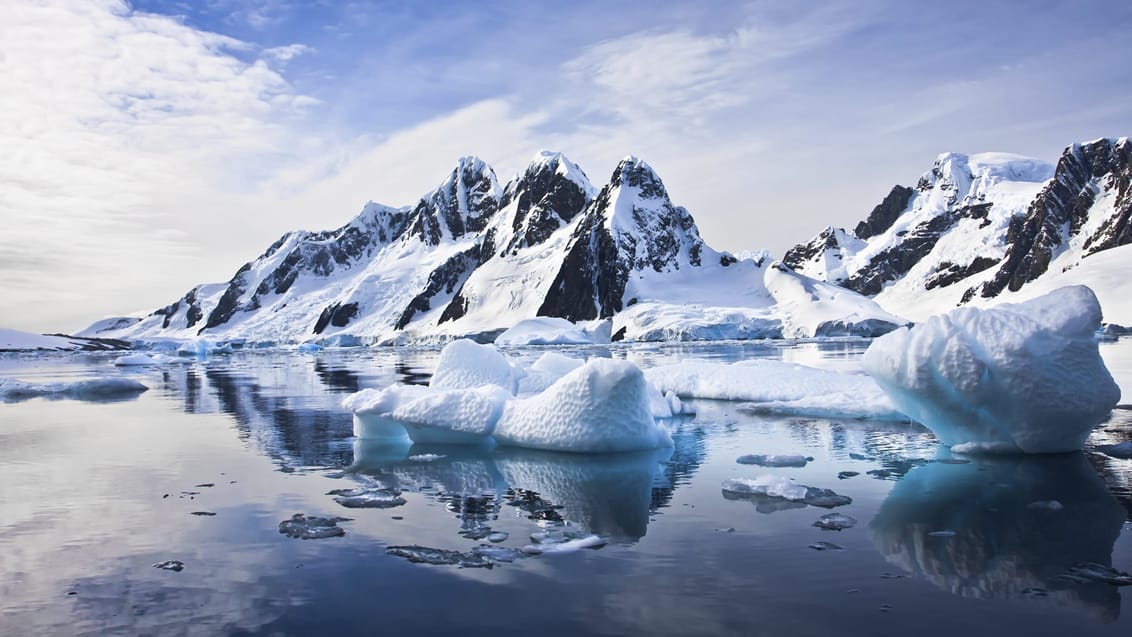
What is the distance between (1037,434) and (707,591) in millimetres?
8368

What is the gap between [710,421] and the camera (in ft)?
58.5

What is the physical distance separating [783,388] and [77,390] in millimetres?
23847

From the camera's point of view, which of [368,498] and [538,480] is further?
[538,480]

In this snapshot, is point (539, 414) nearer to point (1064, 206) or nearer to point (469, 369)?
point (469, 369)

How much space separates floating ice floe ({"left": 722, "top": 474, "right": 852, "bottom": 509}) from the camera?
31.3ft

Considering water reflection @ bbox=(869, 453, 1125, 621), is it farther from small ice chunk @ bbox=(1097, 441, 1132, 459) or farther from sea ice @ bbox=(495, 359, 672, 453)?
sea ice @ bbox=(495, 359, 672, 453)

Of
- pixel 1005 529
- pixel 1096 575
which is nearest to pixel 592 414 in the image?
pixel 1005 529

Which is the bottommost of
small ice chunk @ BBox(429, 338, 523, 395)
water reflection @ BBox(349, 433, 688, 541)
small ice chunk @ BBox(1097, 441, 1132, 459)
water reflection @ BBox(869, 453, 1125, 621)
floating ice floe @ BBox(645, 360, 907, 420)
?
water reflection @ BBox(349, 433, 688, 541)

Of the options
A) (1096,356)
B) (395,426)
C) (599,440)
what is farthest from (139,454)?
(1096,356)

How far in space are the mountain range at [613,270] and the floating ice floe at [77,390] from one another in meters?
69.0

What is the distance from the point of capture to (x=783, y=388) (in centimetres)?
2125

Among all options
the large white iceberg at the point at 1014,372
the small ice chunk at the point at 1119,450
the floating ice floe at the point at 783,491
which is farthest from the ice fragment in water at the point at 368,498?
the small ice chunk at the point at 1119,450

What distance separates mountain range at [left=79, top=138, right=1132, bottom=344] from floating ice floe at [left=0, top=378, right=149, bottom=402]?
69.0m

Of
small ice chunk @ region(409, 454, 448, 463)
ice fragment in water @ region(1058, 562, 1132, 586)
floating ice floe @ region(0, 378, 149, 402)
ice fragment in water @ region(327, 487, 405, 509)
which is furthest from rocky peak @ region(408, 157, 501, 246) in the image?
ice fragment in water @ region(1058, 562, 1132, 586)
